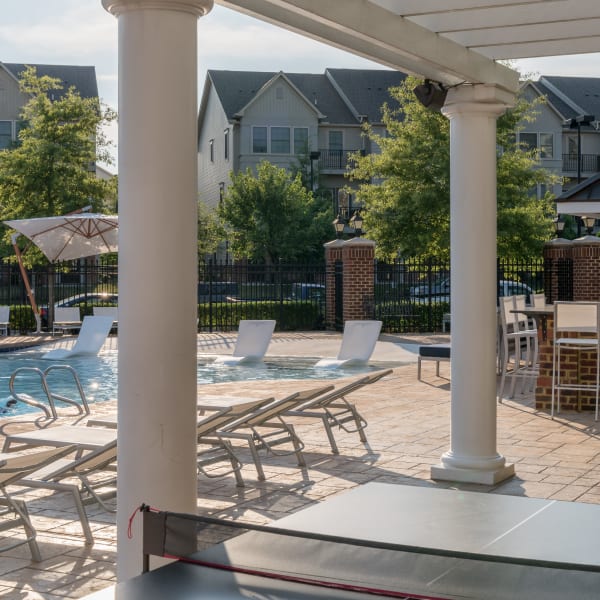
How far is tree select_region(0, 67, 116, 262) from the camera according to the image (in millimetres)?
26547

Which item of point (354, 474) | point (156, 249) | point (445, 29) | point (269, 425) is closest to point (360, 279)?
point (269, 425)

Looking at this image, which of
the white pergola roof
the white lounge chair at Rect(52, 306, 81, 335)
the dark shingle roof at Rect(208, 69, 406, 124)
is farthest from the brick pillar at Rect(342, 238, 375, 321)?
the dark shingle roof at Rect(208, 69, 406, 124)

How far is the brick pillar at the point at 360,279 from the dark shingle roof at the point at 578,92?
1035 inches

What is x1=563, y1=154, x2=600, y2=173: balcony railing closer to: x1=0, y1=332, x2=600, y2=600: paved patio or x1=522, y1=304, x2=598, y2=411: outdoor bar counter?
x1=0, y1=332, x2=600, y2=600: paved patio

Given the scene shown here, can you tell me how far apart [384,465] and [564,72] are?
146 ft

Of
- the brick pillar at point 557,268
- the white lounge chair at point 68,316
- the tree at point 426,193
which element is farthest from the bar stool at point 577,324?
the tree at point 426,193

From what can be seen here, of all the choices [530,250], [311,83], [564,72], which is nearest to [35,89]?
[530,250]

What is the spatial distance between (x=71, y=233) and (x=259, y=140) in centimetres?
2224

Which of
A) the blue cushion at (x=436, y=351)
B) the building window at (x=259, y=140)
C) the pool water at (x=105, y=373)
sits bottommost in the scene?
the pool water at (x=105, y=373)

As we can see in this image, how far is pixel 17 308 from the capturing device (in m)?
24.5

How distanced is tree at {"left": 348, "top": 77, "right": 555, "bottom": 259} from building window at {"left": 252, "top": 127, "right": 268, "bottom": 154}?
1394cm

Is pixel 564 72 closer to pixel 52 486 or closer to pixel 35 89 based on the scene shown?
pixel 35 89

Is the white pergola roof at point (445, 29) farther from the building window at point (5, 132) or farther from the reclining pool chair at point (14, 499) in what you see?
the building window at point (5, 132)

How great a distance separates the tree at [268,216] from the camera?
35844 mm
